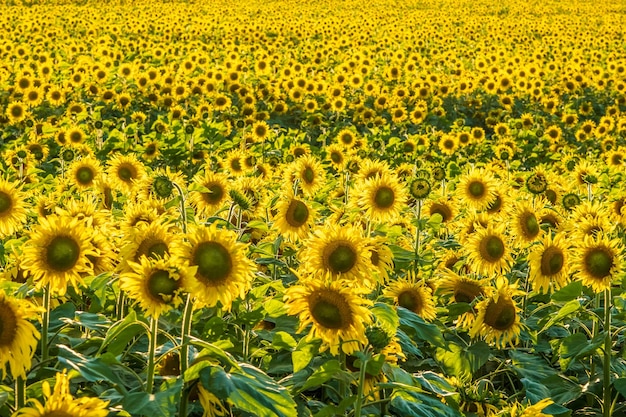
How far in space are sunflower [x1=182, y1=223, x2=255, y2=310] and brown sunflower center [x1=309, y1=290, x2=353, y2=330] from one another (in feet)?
0.81

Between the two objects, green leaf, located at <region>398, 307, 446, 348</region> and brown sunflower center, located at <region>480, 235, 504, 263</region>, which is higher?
green leaf, located at <region>398, 307, 446, 348</region>

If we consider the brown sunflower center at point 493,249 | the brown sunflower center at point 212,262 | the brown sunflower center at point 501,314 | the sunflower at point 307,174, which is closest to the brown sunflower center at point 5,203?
the brown sunflower center at point 212,262

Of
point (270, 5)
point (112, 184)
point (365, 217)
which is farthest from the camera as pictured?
point (270, 5)

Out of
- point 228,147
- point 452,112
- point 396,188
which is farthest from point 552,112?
point 396,188

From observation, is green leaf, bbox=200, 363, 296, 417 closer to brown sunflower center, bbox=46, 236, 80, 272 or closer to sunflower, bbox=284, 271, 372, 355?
sunflower, bbox=284, 271, 372, 355

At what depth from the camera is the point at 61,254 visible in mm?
2461

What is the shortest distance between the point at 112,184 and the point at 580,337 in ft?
9.64

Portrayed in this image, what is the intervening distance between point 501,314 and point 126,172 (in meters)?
2.87

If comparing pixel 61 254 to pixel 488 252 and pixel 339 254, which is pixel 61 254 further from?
pixel 488 252

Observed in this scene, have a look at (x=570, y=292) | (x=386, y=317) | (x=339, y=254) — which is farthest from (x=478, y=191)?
(x=386, y=317)

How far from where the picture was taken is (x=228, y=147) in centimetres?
993

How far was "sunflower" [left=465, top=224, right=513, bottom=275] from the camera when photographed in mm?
4012

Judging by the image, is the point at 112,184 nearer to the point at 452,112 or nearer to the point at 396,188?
the point at 396,188

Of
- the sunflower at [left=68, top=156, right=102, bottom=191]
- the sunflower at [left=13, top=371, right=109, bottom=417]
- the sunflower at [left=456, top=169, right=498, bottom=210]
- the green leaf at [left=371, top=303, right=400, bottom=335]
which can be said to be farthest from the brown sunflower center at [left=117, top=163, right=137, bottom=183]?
the sunflower at [left=13, top=371, right=109, bottom=417]
